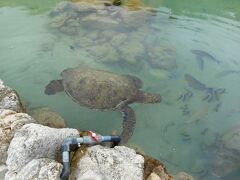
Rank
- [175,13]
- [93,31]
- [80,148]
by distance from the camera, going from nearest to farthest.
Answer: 1. [80,148]
2. [93,31]
3. [175,13]

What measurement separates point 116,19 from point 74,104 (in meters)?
4.16

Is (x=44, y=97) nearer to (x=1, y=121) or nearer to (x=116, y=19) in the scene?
(x=1, y=121)

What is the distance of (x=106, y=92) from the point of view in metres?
6.60

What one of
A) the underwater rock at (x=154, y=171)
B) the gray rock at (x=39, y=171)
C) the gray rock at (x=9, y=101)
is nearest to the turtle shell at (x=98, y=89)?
the gray rock at (x=9, y=101)

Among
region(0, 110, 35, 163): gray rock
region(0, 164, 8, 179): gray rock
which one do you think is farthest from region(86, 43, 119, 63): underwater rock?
region(0, 164, 8, 179): gray rock

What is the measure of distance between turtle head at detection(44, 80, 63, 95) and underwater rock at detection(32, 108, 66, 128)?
0.76 metres

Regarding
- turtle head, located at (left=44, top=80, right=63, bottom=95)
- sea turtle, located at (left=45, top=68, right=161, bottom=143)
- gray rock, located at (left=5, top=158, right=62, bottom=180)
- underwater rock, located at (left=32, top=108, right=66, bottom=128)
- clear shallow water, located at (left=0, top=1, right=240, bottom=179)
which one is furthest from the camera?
turtle head, located at (left=44, top=80, right=63, bottom=95)

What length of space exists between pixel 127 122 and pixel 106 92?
68 cm

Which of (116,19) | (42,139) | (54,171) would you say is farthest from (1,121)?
(116,19)

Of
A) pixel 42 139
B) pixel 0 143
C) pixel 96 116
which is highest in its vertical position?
pixel 42 139

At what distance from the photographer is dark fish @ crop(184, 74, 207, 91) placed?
7.57m

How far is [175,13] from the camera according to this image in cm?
1120

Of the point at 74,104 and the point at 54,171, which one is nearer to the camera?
the point at 54,171

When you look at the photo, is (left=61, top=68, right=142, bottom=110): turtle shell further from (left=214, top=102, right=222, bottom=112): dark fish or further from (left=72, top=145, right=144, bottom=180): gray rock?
(left=72, top=145, right=144, bottom=180): gray rock
